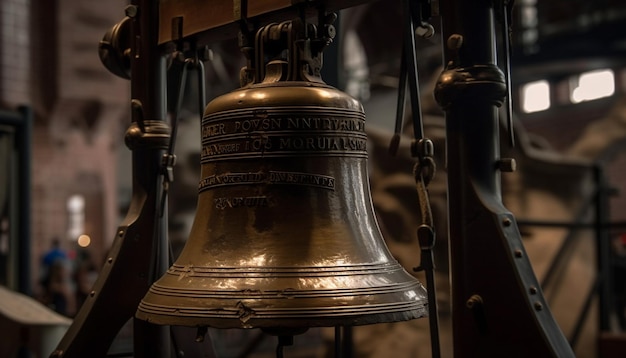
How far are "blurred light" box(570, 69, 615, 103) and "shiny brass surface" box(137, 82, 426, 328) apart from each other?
541 inches

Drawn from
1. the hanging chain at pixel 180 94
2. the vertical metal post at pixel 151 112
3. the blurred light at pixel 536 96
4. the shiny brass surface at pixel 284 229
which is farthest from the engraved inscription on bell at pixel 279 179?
the blurred light at pixel 536 96

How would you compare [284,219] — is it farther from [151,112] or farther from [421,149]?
[151,112]

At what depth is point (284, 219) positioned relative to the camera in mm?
1632

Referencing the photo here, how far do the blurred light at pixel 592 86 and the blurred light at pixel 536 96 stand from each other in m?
0.55

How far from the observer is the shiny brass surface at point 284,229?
1497 mm

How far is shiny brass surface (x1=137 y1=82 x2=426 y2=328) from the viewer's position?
1.50m

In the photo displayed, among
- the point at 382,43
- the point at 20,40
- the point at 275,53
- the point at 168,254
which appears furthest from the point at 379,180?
the point at 382,43

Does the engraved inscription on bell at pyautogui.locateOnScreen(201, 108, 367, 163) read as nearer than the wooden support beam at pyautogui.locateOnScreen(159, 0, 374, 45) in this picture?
Yes

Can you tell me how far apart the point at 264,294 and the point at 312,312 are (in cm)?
9

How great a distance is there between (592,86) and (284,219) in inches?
565

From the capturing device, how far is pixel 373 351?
5.91 m

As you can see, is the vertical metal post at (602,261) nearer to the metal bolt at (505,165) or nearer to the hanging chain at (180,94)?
the hanging chain at (180,94)

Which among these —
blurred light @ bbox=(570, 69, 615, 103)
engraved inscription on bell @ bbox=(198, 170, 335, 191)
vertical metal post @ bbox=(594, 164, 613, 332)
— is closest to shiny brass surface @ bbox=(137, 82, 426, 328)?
engraved inscription on bell @ bbox=(198, 170, 335, 191)

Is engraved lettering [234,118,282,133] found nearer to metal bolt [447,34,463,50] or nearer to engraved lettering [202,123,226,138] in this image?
engraved lettering [202,123,226,138]
